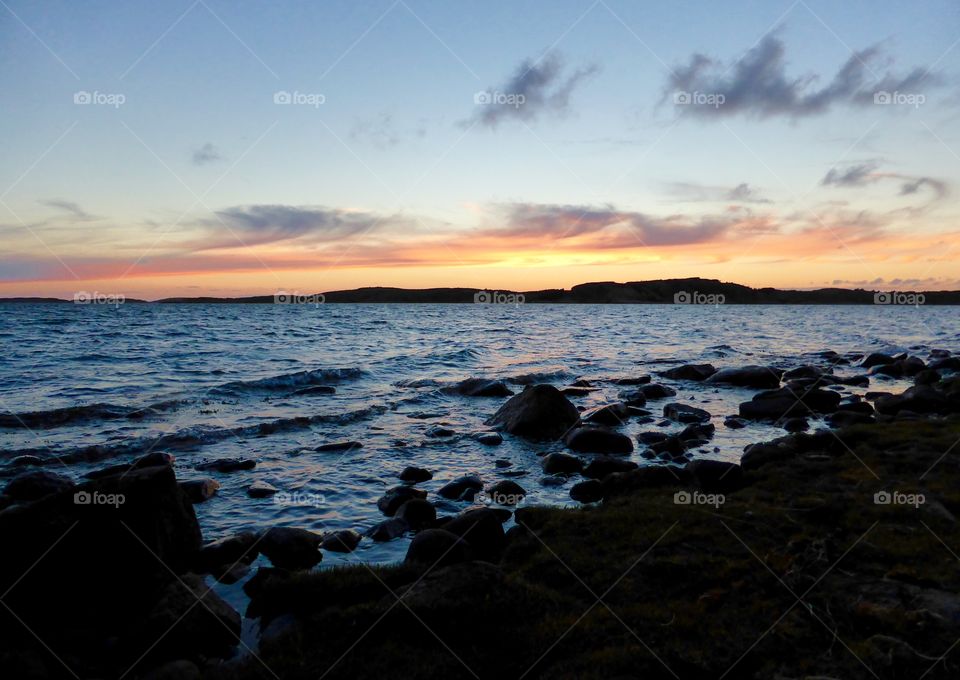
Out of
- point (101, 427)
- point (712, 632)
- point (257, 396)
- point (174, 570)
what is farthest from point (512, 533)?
point (257, 396)

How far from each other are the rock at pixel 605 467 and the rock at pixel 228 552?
24.3ft

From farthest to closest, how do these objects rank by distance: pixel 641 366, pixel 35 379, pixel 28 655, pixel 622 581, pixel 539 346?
pixel 539 346
pixel 641 366
pixel 35 379
pixel 622 581
pixel 28 655

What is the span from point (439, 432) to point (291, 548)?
945 centimetres

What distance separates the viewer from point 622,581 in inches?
303

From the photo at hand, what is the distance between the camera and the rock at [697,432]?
17.4 meters

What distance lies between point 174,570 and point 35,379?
26.0 m

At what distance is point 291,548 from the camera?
9.22 m

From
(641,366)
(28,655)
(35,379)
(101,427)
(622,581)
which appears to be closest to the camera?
(28,655)

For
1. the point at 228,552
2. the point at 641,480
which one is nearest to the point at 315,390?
the point at 228,552

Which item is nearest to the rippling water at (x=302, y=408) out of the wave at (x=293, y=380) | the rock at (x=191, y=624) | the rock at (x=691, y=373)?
the wave at (x=293, y=380)

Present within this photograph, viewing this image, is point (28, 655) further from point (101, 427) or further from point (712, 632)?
point (101, 427)

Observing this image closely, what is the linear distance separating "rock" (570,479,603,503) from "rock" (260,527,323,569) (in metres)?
5.25

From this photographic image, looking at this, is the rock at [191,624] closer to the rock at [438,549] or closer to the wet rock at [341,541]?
the wet rock at [341,541]

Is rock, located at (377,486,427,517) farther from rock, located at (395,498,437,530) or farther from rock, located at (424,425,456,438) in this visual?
rock, located at (424,425,456,438)
